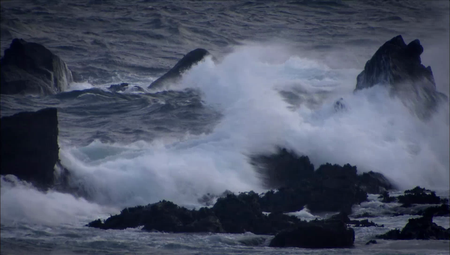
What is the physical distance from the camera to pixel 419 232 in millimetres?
16859

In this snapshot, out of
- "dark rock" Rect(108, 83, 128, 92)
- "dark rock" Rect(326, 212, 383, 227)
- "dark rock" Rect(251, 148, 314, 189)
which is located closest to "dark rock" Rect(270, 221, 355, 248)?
"dark rock" Rect(326, 212, 383, 227)

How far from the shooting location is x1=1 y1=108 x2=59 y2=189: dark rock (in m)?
18.5

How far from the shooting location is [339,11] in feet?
166

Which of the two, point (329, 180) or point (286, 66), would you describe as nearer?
point (329, 180)

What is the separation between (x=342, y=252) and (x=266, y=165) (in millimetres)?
7967

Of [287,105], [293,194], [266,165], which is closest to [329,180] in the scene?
[293,194]

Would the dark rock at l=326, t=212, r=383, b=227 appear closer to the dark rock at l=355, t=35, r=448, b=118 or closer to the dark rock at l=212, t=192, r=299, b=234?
the dark rock at l=212, t=192, r=299, b=234

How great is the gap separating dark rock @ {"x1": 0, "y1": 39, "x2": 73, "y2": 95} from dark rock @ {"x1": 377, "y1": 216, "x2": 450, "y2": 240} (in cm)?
1560

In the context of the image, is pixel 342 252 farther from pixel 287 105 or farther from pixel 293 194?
pixel 287 105

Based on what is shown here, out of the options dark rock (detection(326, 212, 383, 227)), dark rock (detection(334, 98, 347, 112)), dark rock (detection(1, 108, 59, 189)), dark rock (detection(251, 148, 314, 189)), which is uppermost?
dark rock (detection(334, 98, 347, 112))

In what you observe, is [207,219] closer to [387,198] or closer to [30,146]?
[30,146]

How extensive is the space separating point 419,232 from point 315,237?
220cm

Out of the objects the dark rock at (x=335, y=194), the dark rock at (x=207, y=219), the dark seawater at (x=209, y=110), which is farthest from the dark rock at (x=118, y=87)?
the dark rock at (x=207, y=219)

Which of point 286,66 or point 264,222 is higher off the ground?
point 286,66
